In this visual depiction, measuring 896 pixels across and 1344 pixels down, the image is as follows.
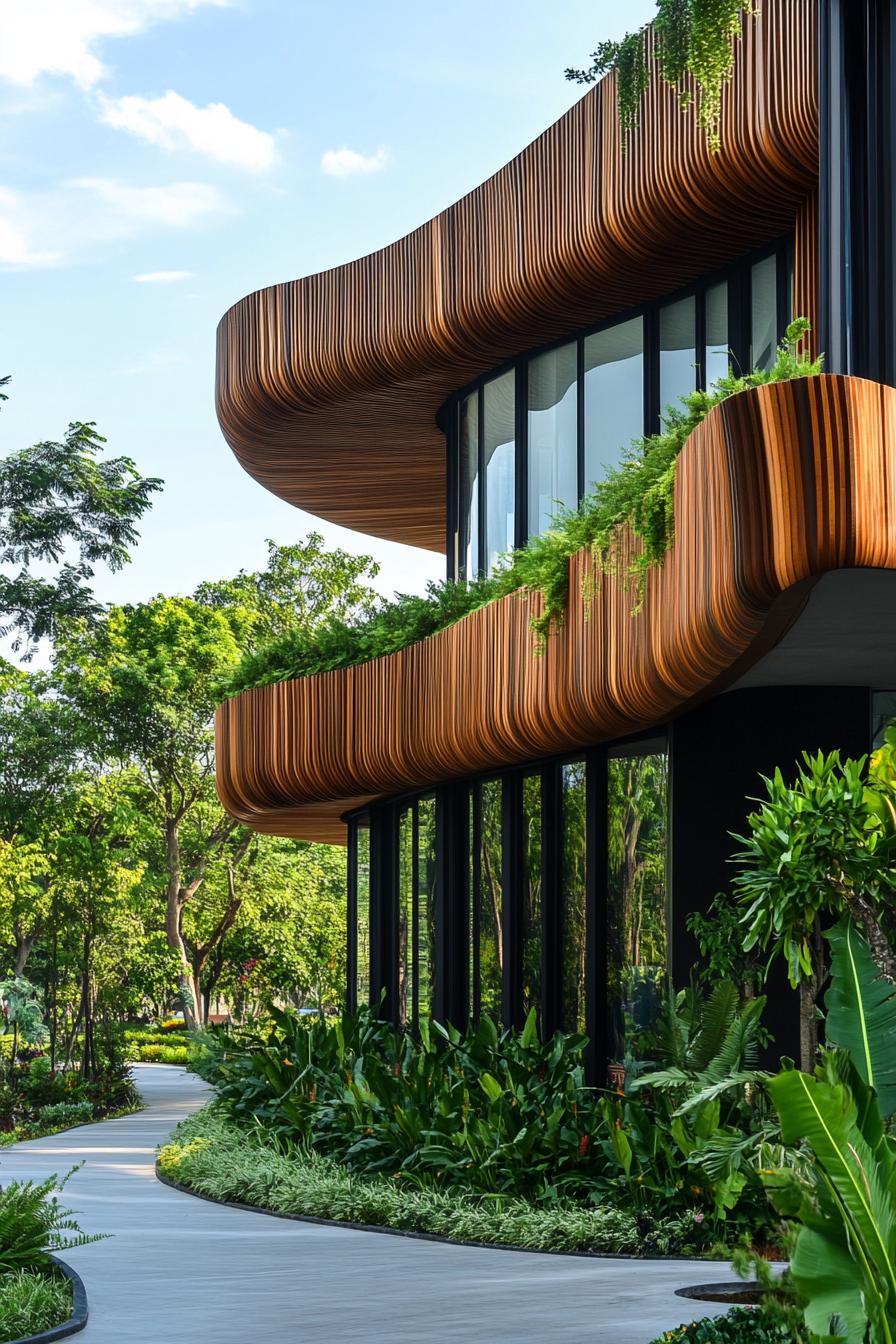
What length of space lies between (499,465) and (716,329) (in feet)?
13.7

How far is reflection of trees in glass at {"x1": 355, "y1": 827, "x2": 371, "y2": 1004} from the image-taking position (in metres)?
25.2

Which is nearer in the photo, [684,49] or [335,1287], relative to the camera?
[684,49]

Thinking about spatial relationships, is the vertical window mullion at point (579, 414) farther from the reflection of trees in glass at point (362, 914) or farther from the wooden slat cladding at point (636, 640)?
the reflection of trees in glass at point (362, 914)

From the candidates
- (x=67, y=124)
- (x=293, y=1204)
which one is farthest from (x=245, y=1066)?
(x=67, y=124)

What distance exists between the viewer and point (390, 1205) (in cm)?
1276

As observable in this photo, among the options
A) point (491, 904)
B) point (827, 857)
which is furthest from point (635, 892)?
point (827, 857)

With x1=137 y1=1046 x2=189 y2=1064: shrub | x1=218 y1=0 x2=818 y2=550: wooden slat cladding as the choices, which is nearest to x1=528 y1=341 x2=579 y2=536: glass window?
x1=218 y1=0 x2=818 y2=550: wooden slat cladding

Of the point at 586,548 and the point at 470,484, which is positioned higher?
the point at 470,484

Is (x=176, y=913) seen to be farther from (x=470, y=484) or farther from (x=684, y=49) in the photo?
(x=684, y=49)

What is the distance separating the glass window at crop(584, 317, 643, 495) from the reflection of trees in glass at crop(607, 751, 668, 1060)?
3.45 meters

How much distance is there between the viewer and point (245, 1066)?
738 inches

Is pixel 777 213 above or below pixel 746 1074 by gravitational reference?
above

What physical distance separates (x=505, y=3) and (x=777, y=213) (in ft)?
13.5

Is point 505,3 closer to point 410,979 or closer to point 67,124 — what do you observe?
point 410,979
